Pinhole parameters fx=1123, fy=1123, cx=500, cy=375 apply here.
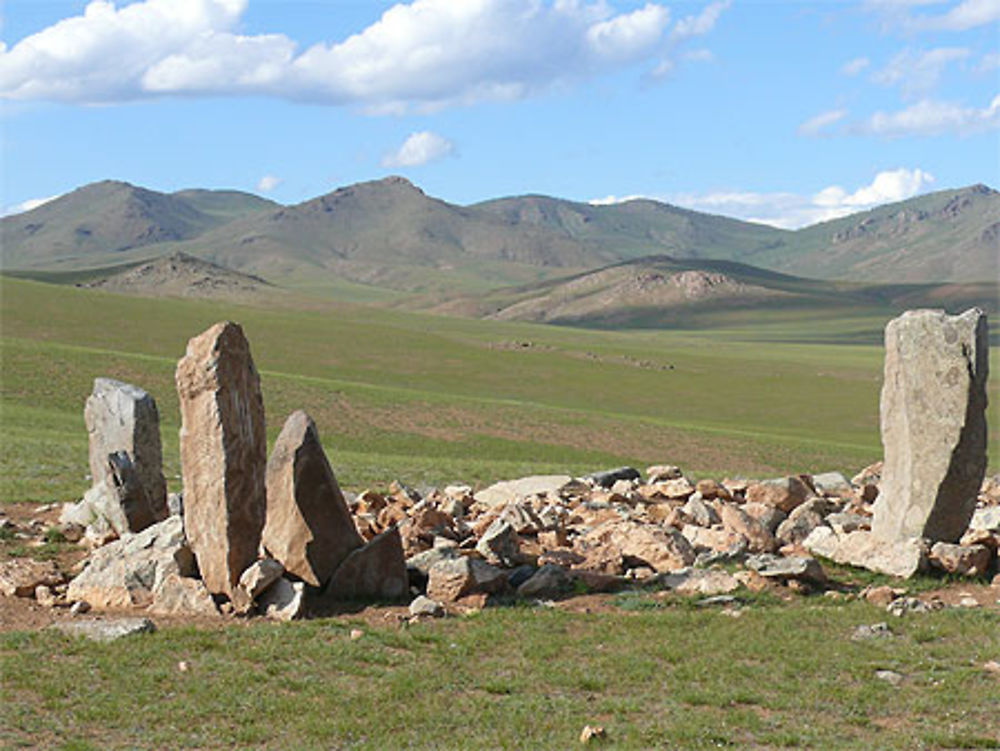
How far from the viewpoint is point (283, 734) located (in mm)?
11297

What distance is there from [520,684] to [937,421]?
9.96 meters

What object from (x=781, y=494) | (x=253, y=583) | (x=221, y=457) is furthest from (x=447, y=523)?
(x=781, y=494)

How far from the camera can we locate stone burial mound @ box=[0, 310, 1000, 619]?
16.4m

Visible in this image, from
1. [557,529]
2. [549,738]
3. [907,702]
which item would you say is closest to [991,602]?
[907,702]

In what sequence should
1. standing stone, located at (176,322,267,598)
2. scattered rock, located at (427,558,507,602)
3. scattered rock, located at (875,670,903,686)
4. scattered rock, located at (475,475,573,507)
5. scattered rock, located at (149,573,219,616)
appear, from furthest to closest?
scattered rock, located at (475,475,573,507)
scattered rock, located at (427,558,507,602)
standing stone, located at (176,322,267,598)
scattered rock, located at (149,573,219,616)
scattered rock, located at (875,670,903,686)

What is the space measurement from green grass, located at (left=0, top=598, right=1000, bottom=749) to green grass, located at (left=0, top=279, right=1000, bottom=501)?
1443cm

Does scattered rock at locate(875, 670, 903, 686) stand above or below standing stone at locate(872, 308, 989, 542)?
below

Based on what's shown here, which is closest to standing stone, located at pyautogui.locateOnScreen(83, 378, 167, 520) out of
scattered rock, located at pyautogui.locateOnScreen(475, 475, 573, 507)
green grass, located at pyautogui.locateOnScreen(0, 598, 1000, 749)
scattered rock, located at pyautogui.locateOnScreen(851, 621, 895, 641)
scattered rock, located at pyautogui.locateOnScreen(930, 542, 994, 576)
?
green grass, located at pyautogui.locateOnScreen(0, 598, 1000, 749)

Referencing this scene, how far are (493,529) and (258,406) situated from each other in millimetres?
4625

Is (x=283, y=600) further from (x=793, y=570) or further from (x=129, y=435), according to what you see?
(x=793, y=570)

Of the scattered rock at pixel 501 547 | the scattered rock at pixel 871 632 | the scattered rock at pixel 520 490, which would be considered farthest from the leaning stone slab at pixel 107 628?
the scattered rock at pixel 520 490

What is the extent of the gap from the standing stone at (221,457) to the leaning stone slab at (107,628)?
69.8 inches

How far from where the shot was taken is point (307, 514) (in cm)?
1691

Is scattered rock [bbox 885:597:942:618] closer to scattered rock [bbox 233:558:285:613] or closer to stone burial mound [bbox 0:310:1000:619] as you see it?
stone burial mound [bbox 0:310:1000:619]
